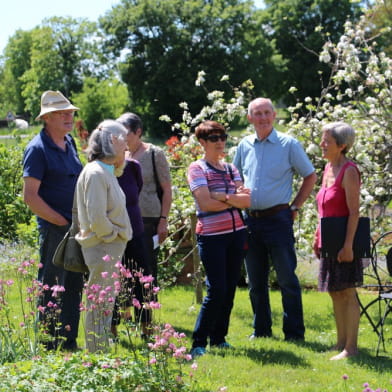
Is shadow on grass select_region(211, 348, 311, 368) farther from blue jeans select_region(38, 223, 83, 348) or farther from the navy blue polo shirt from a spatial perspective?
the navy blue polo shirt

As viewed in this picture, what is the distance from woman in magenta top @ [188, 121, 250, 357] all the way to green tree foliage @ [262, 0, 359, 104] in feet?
162

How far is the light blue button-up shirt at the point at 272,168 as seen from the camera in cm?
612

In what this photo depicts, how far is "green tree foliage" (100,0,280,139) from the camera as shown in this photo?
53688 mm

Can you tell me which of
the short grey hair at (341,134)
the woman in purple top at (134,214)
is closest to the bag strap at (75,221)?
the woman in purple top at (134,214)

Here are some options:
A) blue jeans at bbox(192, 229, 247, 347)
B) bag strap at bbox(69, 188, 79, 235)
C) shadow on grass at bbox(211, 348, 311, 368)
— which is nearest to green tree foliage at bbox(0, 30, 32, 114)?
blue jeans at bbox(192, 229, 247, 347)

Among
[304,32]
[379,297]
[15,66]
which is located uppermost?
[15,66]

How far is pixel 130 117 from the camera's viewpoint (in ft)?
20.6

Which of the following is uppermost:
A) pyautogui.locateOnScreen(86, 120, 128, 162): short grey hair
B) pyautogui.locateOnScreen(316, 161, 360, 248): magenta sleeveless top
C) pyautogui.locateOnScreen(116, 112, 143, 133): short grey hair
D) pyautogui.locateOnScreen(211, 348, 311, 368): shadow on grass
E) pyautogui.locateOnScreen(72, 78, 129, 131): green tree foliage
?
pyautogui.locateOnScreen(72, 78, 129, 131): green tree foliage

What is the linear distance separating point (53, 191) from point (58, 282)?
2.47 feet

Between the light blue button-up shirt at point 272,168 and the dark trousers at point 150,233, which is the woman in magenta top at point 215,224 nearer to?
the light blue button-up shirt at point 272,168

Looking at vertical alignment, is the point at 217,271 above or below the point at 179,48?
below

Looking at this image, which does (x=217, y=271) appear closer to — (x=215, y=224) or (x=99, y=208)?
(x=215, y=224)

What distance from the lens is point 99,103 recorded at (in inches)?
Answer: 2302

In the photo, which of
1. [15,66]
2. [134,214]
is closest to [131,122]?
[134,214]
